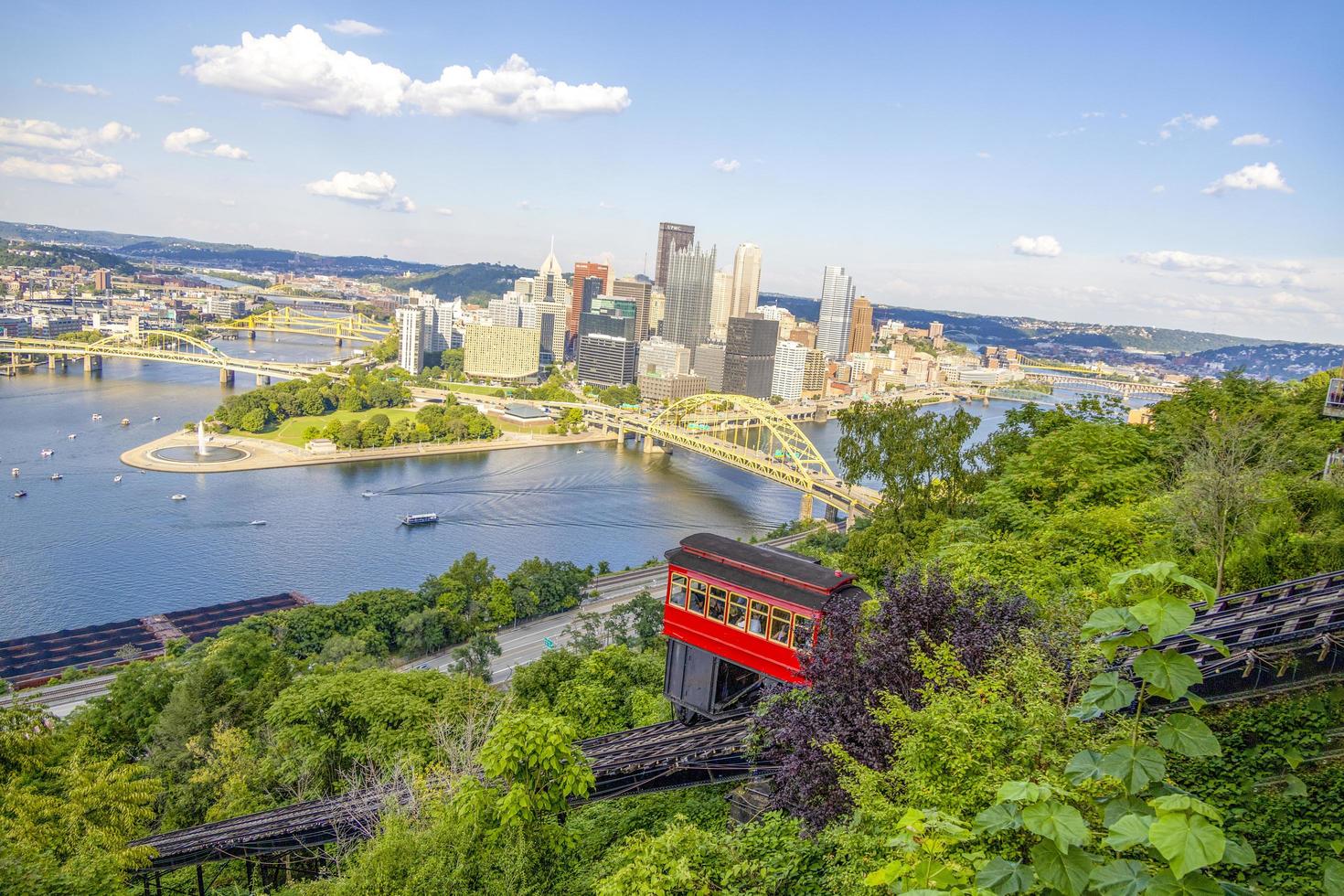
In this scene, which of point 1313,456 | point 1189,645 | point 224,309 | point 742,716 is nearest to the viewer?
point 1189,645

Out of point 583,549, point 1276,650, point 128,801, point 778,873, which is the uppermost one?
point 1276,650

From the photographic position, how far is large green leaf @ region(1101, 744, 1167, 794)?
1.63m

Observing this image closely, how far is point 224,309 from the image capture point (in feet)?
303

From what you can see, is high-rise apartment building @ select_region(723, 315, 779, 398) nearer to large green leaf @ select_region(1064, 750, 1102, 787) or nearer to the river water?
the river water

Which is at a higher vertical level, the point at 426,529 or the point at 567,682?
the point at 567,682

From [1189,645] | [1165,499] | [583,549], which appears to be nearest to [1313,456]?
[1165,499]

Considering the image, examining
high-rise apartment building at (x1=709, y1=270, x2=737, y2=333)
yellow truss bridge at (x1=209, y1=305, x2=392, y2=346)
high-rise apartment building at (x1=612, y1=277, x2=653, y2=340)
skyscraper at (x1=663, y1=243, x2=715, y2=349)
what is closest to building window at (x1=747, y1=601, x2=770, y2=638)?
skyscraper at (x1=663, y1=243, x2=715, y2=349)

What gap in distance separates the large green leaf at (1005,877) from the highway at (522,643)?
11101 millimetres

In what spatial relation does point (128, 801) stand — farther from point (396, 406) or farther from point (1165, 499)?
point (396, 406)

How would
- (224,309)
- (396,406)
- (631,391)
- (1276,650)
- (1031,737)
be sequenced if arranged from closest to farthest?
1. (1031,737)
2. (1276,650)
3. (396,406)
4. (631,391)
5. (224,309)

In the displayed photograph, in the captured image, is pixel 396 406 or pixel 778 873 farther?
pixel 396 406

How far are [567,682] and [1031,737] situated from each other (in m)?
8.60

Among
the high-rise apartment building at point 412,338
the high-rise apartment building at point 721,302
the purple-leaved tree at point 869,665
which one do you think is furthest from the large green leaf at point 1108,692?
the high-rise apartment building at point 721,302

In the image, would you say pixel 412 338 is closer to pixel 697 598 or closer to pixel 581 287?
pixel 581 287
